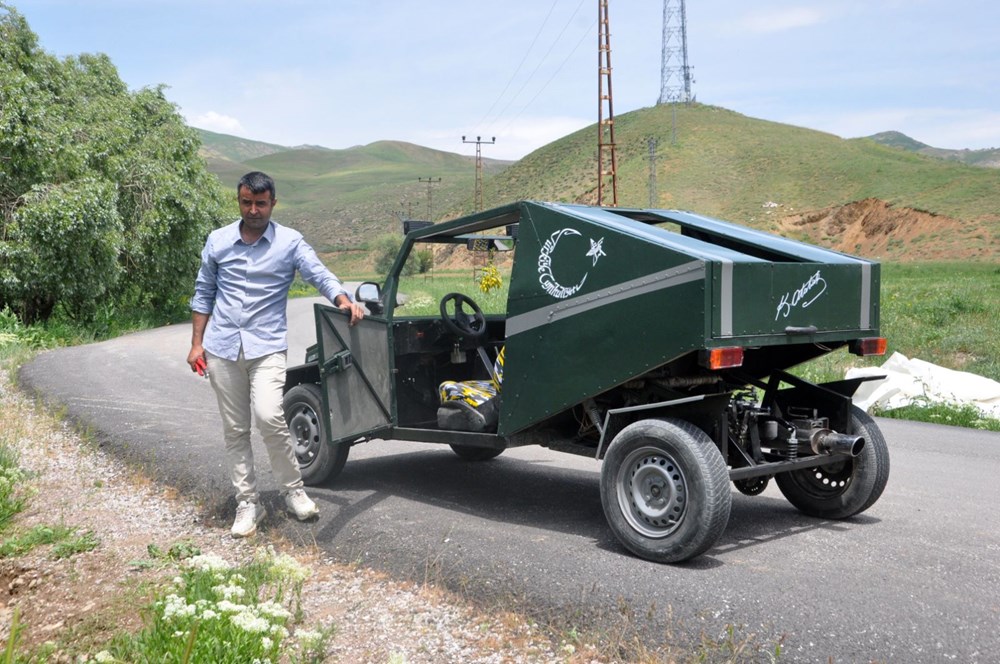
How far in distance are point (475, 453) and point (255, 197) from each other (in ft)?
10.6

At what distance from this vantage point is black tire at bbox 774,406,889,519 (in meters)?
5.93

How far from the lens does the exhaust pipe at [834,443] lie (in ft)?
18.6

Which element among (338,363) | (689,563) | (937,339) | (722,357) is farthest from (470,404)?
(937,339)

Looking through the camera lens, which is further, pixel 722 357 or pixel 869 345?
pixel 869 345

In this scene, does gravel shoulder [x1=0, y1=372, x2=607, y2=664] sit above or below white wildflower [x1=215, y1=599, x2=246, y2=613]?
below

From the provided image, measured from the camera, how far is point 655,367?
520cm

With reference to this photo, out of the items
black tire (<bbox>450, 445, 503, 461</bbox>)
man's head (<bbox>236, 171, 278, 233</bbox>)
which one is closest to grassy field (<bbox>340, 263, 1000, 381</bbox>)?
black tire (<bbox>450, 445, 503, 461</bbox>)

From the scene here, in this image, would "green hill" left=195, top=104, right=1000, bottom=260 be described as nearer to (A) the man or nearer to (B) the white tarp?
(B) the white tarp

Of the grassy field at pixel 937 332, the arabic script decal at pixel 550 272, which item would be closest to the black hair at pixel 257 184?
the arabic script decal at pixel 550 272

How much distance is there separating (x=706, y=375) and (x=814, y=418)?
84cm

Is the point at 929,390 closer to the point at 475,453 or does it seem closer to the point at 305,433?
the point at 475,453

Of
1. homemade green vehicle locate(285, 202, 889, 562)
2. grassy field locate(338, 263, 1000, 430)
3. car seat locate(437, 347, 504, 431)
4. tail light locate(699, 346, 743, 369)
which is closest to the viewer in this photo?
tail light locate(699, 346, 743, 369)

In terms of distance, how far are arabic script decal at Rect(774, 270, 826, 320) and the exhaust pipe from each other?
0.83 metres

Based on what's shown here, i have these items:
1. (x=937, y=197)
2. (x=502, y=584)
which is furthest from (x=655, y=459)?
(x=937, y=197)
